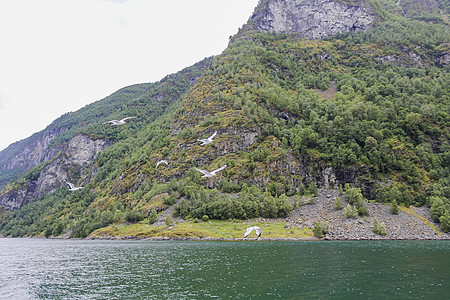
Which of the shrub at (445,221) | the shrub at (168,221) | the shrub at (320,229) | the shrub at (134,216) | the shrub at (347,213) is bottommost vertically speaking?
the shrub at (445,221)

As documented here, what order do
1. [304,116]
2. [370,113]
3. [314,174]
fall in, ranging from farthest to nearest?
1. [304,116]
2. [370,113]
3. [314,174]

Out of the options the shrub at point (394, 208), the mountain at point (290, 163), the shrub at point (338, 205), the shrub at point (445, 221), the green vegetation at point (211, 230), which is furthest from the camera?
the mountain at point (290, 163)

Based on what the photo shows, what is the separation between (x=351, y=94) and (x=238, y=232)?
133336 mm

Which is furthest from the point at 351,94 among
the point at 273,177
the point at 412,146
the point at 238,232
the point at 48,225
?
the point at 48,225

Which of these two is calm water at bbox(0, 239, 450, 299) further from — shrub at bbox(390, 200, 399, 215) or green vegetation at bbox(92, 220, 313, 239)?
→ shrub at bbox(390, 200, 399, 215)

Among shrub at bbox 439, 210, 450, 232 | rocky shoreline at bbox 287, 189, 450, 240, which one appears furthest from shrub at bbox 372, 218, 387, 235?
shrub at bbox 439, 210, 450, 232

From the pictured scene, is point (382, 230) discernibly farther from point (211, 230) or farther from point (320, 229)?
point (211, 230)

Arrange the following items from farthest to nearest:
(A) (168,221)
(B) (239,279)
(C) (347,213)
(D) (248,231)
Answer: (A) (168,221) < (C) (347,213) < (D) (248,231) < (B) (239,279)

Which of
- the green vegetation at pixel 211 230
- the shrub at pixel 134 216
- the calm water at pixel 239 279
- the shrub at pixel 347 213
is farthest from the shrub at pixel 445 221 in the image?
the shrub at pixel 134 216

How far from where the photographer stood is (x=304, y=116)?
178m

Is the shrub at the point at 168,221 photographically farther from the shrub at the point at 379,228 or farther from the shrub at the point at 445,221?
the shrub at the point at 445,221

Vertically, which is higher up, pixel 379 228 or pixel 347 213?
pixel 347 213

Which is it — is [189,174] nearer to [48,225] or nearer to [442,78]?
[48,225]

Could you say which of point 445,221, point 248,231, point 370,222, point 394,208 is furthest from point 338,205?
point 248,231
